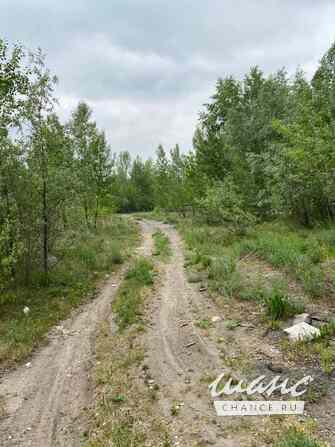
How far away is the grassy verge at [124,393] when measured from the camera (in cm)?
345

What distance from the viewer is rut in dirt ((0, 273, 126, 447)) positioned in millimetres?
3738

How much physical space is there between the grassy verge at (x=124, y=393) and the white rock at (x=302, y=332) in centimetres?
257

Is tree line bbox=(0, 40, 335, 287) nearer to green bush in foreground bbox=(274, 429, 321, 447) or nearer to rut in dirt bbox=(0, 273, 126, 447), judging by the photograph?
rut in dirt bbox=(0, 273, 126, 447)

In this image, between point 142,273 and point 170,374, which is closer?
point 170,374

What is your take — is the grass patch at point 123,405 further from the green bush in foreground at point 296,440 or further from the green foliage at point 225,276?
the green foliage at point 225,276

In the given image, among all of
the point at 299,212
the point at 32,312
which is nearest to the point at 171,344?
the point at 32,312

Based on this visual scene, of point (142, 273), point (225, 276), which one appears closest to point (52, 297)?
point (142, 273)

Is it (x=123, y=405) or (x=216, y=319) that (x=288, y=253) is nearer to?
(x=216, y=319)

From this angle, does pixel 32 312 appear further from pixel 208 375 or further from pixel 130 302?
pixel 208 375

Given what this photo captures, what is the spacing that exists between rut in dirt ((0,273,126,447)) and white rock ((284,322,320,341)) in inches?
141

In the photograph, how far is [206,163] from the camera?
852 inches

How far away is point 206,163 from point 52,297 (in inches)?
630

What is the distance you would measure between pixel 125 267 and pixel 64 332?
5522mm

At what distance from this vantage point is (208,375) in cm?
443
